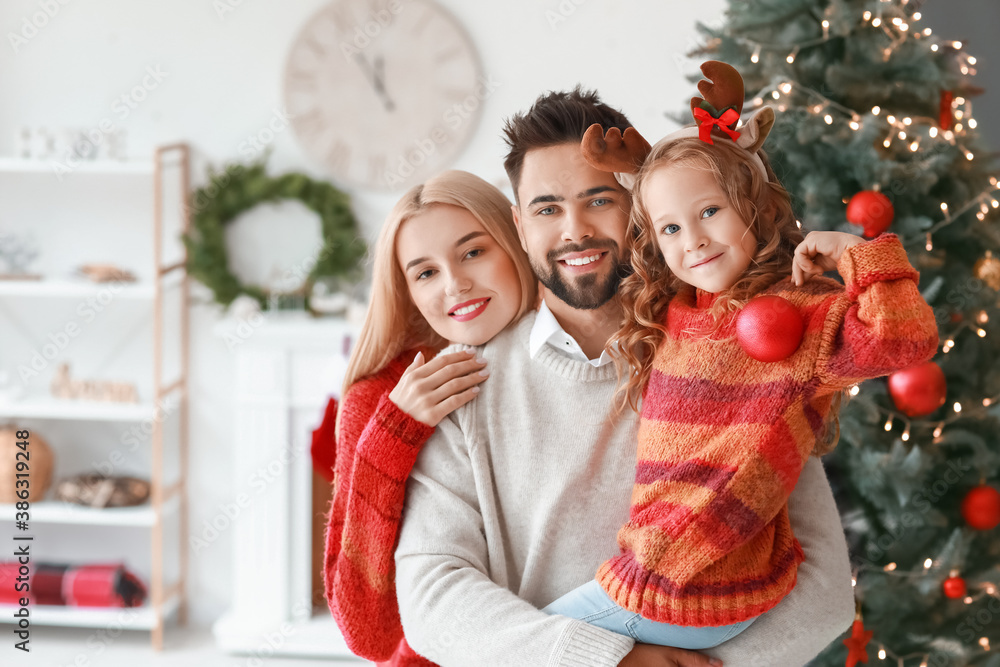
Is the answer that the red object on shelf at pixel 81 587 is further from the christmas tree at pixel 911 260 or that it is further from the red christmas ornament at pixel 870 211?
the red christmas ornament at pixel 870 211

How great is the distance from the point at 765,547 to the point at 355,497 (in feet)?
1.91

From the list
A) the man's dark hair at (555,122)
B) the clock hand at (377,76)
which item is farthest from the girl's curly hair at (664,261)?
the clock hand at (377,76)

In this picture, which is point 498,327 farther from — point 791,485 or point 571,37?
point 571,37

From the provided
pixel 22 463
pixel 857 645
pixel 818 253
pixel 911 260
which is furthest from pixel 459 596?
pixel 22 463

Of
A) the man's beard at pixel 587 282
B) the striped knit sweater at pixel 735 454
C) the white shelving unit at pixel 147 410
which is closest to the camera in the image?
the striped knit sweater at pixel 735 454

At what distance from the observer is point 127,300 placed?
12.0ft

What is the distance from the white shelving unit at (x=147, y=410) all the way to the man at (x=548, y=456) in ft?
7.69

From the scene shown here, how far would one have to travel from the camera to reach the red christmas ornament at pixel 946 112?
6.77 ft

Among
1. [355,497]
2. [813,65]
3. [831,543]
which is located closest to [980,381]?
[813,65]

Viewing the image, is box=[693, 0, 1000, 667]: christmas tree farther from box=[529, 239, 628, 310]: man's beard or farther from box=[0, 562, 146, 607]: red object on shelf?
box=[0, 562, 146, 607]: red object on shelf

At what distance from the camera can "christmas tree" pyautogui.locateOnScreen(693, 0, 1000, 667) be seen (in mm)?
1980

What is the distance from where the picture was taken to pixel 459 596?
1.19 metres

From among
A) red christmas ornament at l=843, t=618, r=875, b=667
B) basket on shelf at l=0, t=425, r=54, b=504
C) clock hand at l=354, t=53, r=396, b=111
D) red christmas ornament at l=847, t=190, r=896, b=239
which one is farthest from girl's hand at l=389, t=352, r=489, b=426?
basket on shelf at l=0, t=425, r=54, b=504

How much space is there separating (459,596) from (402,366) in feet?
1.44
